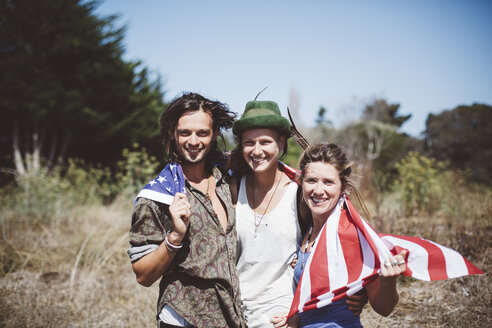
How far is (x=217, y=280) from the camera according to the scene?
180cm

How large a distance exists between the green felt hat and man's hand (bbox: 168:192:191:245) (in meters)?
0.72

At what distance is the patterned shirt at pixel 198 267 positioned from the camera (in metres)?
1.73

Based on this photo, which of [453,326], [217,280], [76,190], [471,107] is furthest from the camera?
[471,107]

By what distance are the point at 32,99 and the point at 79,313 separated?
8539 millimetres

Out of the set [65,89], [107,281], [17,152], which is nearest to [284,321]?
[107,281]

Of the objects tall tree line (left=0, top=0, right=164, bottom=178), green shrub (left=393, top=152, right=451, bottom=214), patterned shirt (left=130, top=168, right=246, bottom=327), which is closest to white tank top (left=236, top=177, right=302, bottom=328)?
patterned shirt (left=130, top=168, right=246, bottom=327)

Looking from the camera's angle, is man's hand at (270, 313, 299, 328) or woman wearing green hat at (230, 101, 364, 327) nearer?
man's hand at (270, 313, 299, 328)

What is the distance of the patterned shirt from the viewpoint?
173 centimetres

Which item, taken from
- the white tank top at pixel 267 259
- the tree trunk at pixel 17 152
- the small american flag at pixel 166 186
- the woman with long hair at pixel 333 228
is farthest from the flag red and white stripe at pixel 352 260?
the tree trunk at pixel 17 152

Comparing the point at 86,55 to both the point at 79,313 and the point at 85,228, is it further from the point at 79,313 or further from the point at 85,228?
the point at 79,313

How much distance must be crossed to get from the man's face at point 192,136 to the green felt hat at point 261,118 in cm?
24

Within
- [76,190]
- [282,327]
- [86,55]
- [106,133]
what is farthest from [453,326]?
[86,55]

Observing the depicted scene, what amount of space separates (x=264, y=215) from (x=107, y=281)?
11.0 ft

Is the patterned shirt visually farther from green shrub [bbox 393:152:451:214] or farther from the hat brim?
green shrub [bbox 393:152:451:214]
